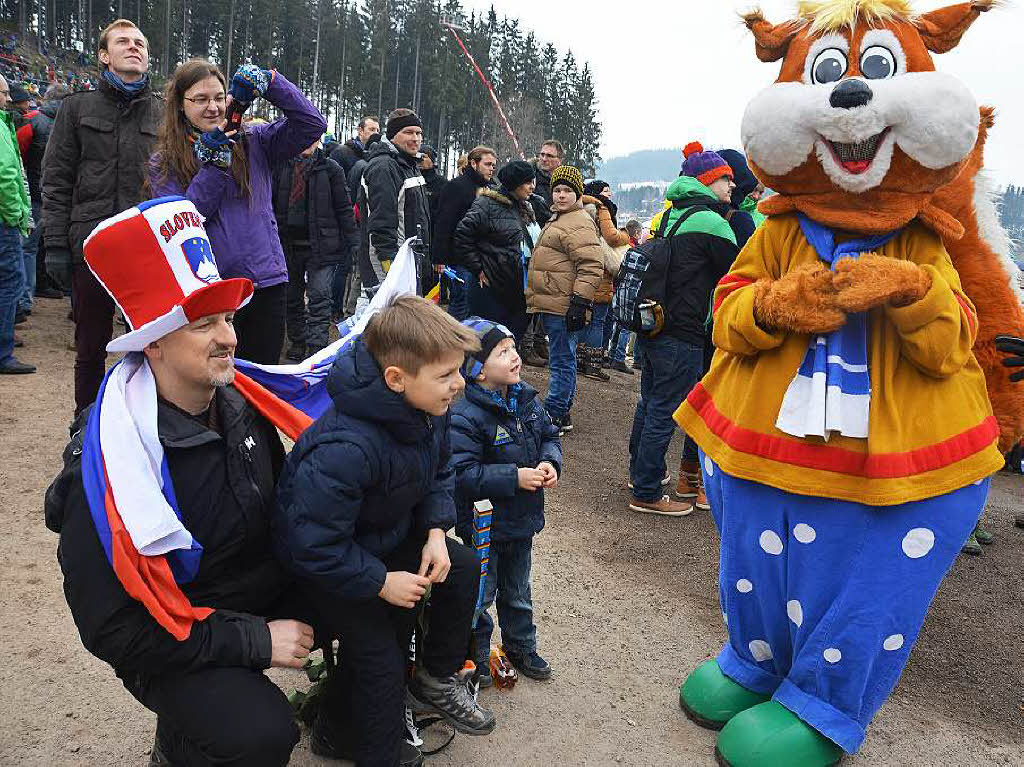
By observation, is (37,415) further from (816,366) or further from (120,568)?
(816,366)

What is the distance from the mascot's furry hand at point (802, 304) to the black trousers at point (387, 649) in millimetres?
1217

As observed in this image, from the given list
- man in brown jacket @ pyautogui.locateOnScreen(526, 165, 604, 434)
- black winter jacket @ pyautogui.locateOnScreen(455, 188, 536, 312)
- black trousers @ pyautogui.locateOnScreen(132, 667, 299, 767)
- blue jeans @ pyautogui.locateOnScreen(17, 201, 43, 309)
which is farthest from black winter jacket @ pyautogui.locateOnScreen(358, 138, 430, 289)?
black trousers @ pyautogui.locateOnScreen(132, 667, 299, 767)

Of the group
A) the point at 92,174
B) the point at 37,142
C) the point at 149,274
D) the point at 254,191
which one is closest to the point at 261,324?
the point at 254,191

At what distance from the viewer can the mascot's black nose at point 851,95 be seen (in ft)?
8.27

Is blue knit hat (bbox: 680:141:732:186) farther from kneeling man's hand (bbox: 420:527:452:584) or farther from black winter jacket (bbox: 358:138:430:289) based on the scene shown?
kneeling man's hand (bbox: 420:527:452:584)

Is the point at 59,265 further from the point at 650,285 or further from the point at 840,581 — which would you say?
the point at 840,581

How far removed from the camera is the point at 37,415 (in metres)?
5.18

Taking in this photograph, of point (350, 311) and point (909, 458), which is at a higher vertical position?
point (909, 458)

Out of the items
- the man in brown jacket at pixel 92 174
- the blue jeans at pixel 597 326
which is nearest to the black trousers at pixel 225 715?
the man in brown jacket at pixel 92 174

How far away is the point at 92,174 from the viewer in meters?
4.42

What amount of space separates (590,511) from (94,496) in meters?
3.58

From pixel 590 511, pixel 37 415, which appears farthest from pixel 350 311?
pixel 590 511

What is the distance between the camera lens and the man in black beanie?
21.7 feet

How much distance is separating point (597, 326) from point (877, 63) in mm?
6500
